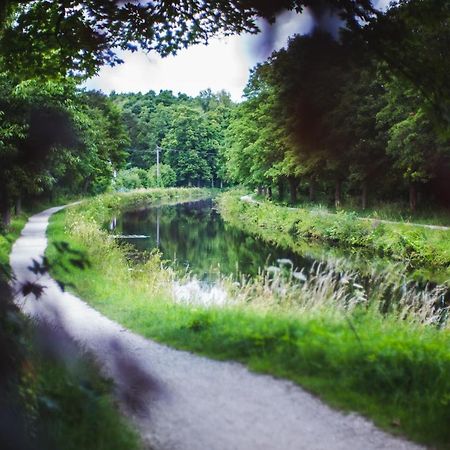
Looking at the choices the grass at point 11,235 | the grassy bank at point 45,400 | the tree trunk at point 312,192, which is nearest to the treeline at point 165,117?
the grass at point 11,235

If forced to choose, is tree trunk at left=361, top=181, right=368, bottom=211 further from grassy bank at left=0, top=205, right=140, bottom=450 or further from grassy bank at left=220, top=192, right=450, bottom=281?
grassy bank at left=0, top=205, right=140, bottom=450

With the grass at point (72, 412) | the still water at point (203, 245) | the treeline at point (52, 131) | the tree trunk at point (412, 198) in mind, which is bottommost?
the still water at point (203, 245)

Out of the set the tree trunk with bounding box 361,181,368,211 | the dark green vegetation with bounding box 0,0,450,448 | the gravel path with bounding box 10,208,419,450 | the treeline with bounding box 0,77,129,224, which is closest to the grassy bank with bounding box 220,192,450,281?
the tree trunk with bounding box 361,181,368,211

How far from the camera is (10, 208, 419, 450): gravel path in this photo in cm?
435

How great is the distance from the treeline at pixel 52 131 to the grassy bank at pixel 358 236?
34.7 feet

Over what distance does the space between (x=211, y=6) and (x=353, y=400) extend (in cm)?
416

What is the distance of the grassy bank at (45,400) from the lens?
2.88 metres

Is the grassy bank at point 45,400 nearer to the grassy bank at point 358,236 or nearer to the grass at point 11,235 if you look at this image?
the grass at point 11,235

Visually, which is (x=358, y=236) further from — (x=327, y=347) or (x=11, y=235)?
(x=327, y=347)

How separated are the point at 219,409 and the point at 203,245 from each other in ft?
61.9

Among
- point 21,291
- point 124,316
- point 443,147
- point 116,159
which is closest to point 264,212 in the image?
point 443,147

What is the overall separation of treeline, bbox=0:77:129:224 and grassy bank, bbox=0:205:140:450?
3.48 ft

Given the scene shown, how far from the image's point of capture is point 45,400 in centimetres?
310

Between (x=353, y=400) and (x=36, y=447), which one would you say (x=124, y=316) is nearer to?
(x=353, y=400)
